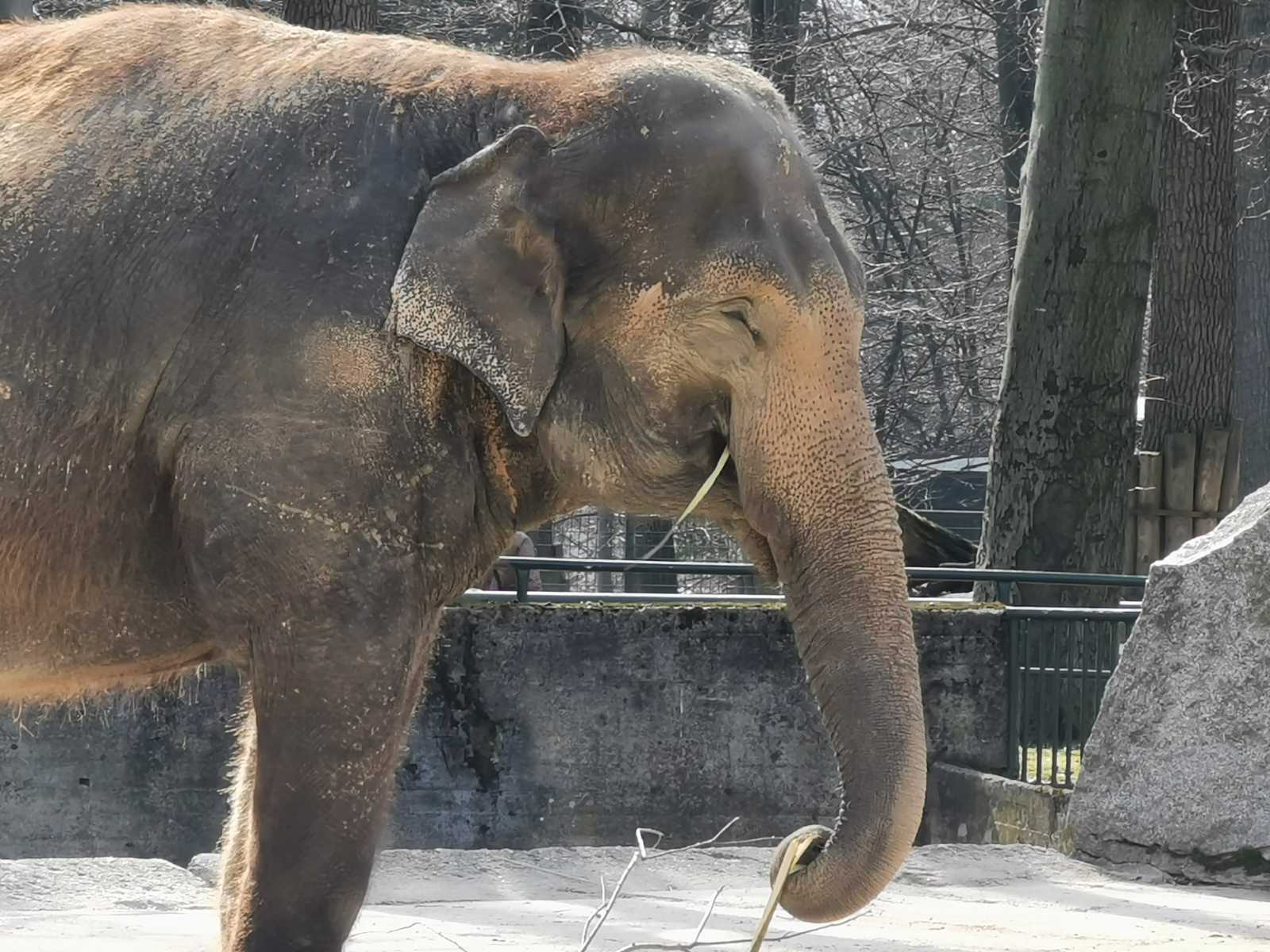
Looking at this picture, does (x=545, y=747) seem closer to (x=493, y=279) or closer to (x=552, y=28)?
(x=493, y=279)

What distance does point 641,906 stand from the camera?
7.24 m

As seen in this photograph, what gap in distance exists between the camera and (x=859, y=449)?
4.64 meters

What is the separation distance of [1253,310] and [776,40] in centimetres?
492

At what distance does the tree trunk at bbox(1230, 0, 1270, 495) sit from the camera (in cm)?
2009

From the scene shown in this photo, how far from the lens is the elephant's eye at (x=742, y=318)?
4.60 metres

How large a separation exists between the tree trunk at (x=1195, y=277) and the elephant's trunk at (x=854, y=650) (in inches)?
533

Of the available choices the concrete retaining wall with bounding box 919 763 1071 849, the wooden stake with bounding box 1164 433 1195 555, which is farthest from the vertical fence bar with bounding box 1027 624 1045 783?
the wooden stake with bounding box 1164 433 1195 555

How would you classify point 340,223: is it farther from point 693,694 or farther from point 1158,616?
point 693,694

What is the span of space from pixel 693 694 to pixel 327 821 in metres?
5.81

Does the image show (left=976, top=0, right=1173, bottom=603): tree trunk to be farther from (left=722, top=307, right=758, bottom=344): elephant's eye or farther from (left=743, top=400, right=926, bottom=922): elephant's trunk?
(left=722, top=307, right=758, bottom=344): elephant's eye

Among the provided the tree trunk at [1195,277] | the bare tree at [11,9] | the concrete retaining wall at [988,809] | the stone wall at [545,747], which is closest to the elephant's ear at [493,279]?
the bare tree at [11,9]

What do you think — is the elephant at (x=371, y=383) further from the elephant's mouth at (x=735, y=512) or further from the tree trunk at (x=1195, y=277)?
the tree trunk at (x=1195, y=277)

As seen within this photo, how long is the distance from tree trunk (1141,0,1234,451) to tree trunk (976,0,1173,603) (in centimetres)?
478

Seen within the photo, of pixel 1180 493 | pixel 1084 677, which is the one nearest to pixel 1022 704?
pixel 1084 677
